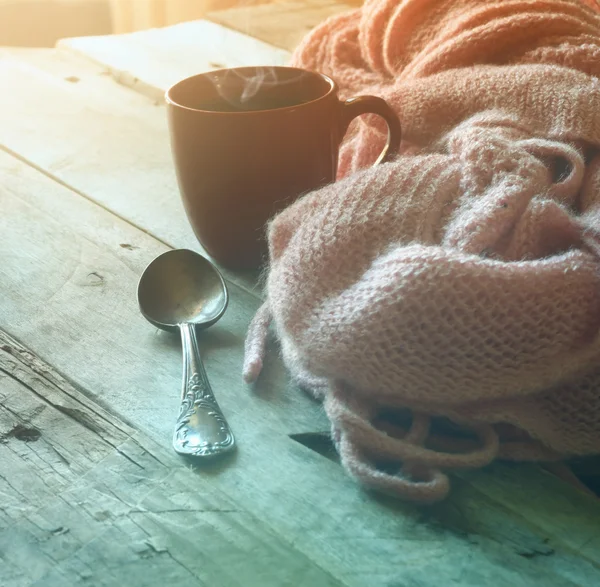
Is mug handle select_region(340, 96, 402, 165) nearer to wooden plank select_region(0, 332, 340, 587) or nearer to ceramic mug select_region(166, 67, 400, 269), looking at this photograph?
ceramic mug select_region(166, 67, 400, 269)

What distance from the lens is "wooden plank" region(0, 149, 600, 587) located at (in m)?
0.28

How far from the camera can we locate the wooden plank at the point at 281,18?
973 millimetres

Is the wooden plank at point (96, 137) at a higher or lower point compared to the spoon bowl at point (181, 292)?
lower

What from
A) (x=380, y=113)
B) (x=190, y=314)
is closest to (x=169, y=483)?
(x=190, y=314)

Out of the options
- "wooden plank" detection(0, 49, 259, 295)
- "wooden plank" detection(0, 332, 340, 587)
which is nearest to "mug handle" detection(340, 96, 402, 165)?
"wooden plank" detection(0, 49, 259, 295)

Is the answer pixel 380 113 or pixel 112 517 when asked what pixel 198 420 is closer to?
pixel 112 517

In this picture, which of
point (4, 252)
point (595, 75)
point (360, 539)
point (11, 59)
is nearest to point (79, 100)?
point (11, 59)

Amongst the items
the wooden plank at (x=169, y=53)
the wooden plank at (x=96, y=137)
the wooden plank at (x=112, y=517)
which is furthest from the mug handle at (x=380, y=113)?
the wooden plank at (x=169, y=53)

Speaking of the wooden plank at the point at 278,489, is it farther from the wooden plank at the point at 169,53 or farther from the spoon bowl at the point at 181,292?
the wooden plank at the point at 169,53

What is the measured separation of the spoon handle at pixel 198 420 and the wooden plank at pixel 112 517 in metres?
0.01

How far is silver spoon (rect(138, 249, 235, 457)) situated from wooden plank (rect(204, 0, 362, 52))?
566mm

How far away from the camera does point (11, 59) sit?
0.92 m

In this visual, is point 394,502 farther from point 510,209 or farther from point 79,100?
point 79,100

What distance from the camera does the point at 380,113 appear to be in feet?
1.52
